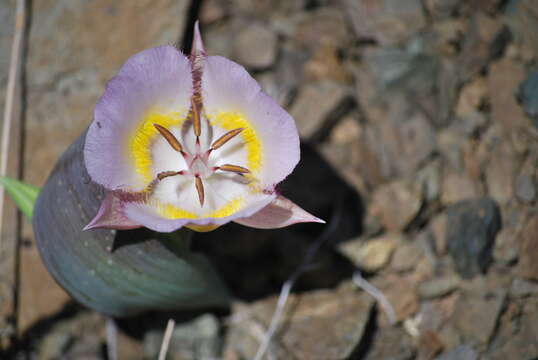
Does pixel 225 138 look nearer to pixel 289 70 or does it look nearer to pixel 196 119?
pixel 196 119

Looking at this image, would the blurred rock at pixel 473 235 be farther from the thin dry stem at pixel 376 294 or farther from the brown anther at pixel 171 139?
the brown anther at pixel 171 139

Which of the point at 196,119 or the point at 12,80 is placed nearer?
the point at 196,119

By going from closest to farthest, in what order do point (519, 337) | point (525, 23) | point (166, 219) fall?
point (166, 219) → point (519, 337) → point (525, 23)

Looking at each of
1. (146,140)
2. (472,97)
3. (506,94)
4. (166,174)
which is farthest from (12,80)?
(506,94)

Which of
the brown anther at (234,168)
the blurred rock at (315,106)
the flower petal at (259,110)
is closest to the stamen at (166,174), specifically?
the brown anther at (234,168)

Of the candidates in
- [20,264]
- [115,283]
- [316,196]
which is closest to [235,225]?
[316,196]

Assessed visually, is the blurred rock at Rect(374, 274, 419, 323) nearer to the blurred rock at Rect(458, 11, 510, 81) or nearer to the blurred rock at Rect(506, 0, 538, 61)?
the blurred rock at Rect(458, 11, 510, 81)

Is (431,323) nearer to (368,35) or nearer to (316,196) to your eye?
(316,196)
